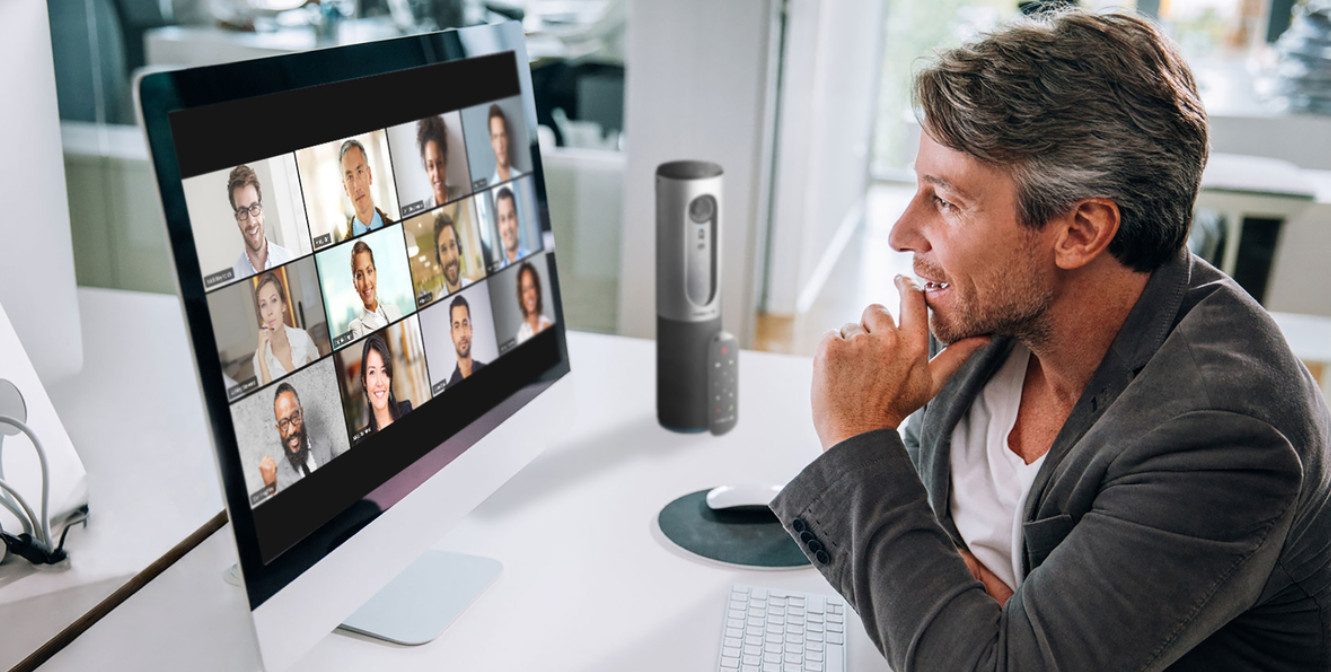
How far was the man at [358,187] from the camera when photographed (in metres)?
0.92

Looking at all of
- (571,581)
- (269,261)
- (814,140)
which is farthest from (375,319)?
(814,140)

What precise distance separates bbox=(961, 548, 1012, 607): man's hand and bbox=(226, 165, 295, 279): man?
28.3 inches

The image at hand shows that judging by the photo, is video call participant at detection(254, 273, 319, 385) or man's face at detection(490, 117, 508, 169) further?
man's face at detection(490, 117, 508, 169)

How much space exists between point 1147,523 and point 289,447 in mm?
676

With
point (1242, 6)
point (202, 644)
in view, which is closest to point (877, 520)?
point (202, 644)

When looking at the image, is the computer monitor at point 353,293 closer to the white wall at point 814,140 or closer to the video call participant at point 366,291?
the video call participant at point 366,291

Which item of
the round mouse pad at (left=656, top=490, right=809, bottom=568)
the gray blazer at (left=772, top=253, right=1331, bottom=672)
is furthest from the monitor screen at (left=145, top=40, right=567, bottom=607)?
the gray blazer at (left=772, top=253, right=1331, bottom=672)

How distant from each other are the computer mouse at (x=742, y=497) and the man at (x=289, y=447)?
524 mm

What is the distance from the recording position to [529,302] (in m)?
1.21

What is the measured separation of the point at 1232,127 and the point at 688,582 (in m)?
3.43

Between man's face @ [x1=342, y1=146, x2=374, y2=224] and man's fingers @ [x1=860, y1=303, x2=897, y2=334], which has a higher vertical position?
man's face @ [x1=342, y1=146, x2=374, y2=224]

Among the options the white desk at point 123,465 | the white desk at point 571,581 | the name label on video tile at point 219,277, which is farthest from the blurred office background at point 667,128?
the name label on video tile at point 219,277

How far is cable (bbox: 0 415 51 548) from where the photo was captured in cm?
103

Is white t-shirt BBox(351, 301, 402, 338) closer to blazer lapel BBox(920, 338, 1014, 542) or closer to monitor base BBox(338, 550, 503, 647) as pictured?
monitor base BBox(338, 550, 503, 647)
